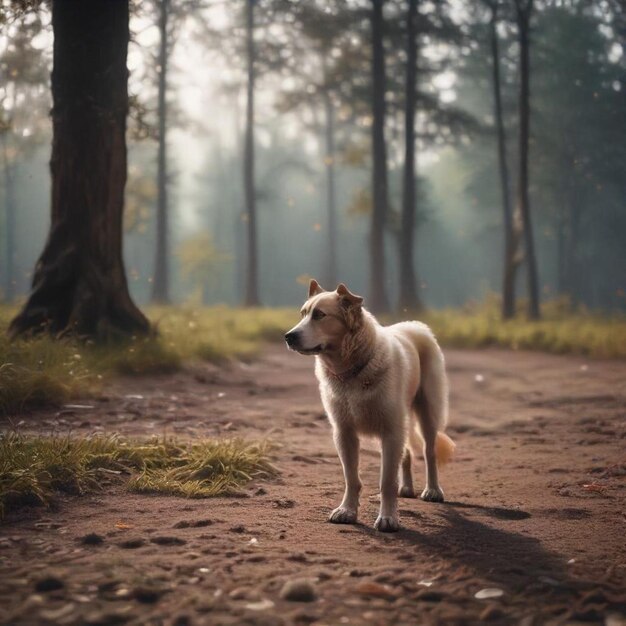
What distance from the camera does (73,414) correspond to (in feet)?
24.3

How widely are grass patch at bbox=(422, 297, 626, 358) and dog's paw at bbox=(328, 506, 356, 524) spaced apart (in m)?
11.8

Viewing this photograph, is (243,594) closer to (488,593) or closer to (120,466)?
(488,593)

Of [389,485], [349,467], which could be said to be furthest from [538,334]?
[389,485]

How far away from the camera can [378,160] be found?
25.5 meters

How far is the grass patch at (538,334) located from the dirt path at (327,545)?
7.90 metres

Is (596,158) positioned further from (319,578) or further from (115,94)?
(319,578)

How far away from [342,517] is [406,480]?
1.26 metres

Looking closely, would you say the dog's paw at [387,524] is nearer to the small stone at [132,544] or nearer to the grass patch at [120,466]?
the grass patch at [120,466]

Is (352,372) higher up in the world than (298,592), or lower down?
higher up

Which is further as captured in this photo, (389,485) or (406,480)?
(406,480)

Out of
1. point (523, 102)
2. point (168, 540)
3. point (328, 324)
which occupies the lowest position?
point (168, 540)

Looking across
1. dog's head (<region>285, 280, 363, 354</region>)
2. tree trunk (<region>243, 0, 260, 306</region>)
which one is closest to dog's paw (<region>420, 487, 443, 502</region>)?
dog's head (<region>285, 280, 363, 354</region>)

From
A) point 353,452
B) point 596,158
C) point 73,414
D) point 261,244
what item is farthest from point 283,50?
point 261,244

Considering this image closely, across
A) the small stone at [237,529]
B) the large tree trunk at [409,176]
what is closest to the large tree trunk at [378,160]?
the large tree trunk at [409,176]
